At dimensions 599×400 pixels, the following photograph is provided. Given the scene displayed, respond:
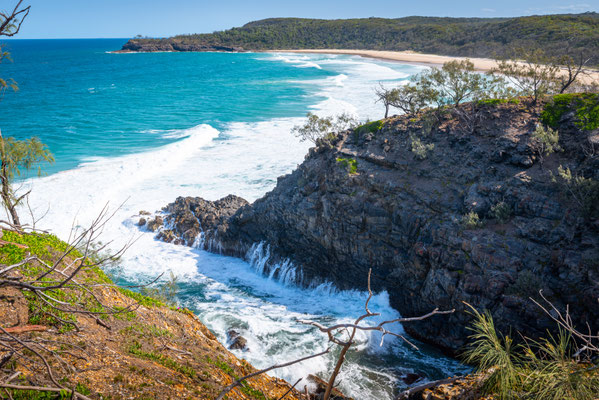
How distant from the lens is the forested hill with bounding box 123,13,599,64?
75.3m

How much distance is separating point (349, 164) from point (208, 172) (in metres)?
16.8

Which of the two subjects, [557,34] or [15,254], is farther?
[557,34]

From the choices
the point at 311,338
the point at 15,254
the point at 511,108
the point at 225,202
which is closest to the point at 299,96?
the point at 225,202

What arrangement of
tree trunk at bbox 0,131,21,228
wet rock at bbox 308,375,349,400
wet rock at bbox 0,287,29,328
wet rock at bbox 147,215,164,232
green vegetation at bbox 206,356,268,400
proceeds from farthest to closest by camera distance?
1. wet rock at bbox 147,215,164,232
2. tree trunk at bbox 0,131,21,228
3. wet rock at bbox 308,375,349,400
4. green vegetation at bbox 206,356,268,400
5. wet rock at bbox 0,287,29,328

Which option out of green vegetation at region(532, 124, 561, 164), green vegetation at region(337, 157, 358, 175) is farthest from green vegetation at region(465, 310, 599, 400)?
green vegetation at region(337, 157, 358, 175)

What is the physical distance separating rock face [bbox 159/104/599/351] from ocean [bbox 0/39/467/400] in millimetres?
1377

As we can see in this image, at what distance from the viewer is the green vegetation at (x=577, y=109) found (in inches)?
582

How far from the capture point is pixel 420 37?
4983 inches

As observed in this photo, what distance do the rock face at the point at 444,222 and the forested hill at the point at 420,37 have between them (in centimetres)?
3335

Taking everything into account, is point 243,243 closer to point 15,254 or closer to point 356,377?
point 356,377

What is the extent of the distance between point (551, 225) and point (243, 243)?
1370cm

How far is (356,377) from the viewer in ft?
38.7

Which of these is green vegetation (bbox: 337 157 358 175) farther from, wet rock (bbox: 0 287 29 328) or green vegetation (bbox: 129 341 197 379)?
wet rock (bbox: 0 287 29 328)

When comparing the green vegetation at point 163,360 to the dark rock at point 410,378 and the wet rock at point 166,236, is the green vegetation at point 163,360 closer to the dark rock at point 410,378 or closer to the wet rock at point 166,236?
the dark rock at point 410,378
